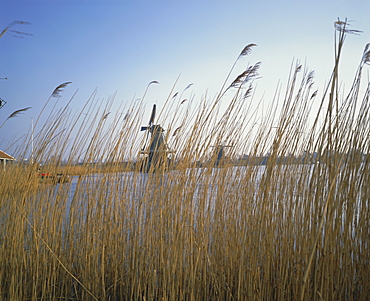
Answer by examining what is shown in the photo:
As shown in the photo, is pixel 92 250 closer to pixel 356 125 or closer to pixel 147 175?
pixel 147 175

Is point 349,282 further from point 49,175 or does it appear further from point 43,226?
point 49,175

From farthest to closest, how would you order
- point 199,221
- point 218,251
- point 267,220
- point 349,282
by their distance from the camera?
point 218,251
point 199,221
point 267,220
point 349,282

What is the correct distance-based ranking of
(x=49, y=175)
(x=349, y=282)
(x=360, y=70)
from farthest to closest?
(x=49, y=175), (x=349, y=282), (x=360, y=70)

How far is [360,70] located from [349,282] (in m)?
0.93

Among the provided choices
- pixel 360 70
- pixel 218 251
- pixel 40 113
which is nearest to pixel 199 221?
pixel 218 251

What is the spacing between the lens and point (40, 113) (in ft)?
7.09

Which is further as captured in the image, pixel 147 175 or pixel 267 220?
pixel 147 175

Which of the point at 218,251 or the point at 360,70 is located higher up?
the point at 360,70

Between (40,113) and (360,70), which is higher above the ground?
(360,70)

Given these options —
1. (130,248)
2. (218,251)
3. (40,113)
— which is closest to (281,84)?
(218,251)

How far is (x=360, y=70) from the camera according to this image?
1.27 metres

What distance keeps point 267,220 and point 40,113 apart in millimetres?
1660

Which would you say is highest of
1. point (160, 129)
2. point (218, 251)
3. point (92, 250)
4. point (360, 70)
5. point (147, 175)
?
point (360, 70)

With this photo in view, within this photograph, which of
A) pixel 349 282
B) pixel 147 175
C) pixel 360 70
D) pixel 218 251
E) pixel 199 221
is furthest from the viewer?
pixel 147 175
